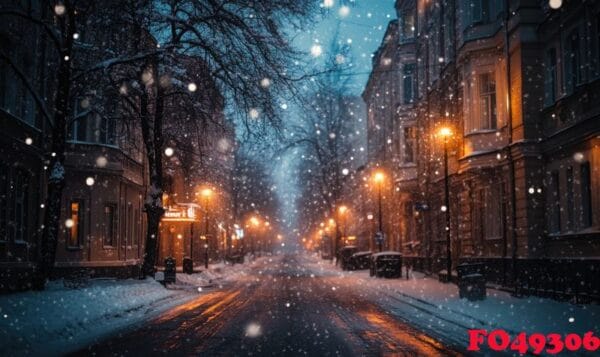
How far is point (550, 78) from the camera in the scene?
24.3 m

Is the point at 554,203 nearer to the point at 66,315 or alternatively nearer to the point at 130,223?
the point at 66,315

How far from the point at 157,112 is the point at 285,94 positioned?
9.98 m

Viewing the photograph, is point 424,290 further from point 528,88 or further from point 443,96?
point 443,96

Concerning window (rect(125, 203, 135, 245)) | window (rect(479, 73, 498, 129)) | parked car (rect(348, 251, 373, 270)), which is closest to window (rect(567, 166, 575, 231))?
window (rect(479, 73, 498, 129))

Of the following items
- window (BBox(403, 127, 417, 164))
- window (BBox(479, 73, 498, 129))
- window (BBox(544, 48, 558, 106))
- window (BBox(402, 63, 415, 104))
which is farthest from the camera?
window (BBox(402, 63, 415, 104))

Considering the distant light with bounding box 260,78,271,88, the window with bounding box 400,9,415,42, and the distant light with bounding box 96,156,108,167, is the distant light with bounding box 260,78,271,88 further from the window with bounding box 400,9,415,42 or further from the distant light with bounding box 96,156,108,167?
the window with bounding box 400,9,415,42

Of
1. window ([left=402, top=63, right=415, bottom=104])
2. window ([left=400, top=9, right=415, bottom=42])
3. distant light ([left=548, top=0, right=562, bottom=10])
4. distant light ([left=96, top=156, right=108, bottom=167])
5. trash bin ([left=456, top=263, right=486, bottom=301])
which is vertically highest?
window ([left=400, top=9, right=415, bottom=42])

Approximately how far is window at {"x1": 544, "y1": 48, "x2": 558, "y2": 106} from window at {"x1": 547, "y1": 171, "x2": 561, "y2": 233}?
8.45 feet

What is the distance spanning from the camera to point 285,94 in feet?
64.5

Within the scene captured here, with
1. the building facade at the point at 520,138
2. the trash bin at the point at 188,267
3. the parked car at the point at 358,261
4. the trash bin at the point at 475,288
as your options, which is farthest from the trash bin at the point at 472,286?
the parked car at the point at 358,261

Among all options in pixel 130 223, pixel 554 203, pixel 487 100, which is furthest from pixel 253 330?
pixel 130 223

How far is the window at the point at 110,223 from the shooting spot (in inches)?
1339

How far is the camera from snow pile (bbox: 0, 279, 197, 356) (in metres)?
12.5

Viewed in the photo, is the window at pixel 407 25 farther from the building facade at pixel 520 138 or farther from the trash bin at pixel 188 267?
the trash bin at pixel 188 267
